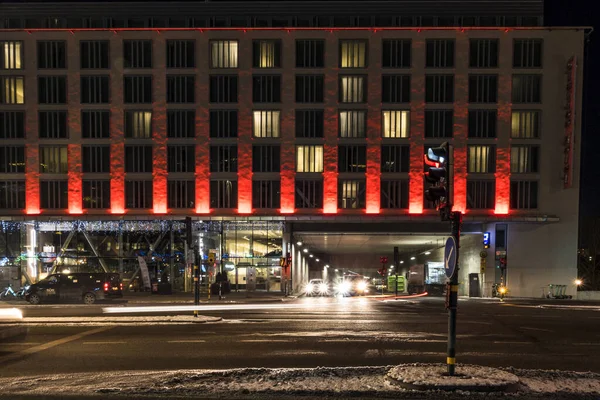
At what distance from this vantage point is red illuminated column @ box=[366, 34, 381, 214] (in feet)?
134

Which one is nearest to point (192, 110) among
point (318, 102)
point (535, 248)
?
point (318, 102)

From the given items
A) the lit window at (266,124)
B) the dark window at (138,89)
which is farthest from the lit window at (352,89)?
the dark window at (138,89)

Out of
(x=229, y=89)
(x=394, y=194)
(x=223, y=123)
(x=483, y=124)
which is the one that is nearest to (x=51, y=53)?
(x=229, y=89)

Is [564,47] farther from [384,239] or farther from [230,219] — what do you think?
[230,219]

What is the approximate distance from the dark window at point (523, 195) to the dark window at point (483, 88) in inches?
286

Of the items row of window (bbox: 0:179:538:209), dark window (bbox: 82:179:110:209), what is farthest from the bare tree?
dark window (bbox: 82:179:110:209)

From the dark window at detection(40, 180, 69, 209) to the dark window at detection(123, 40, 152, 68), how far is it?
36.6 feet

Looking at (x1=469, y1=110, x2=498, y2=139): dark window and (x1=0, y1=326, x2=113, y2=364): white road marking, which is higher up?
(x1=469, y1=110, x2=498, y2=139): dark window

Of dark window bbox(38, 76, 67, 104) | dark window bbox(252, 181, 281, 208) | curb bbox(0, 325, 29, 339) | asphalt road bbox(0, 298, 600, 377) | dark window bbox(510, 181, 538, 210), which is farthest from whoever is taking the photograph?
dark window bbox(38, 76, 67, 104)

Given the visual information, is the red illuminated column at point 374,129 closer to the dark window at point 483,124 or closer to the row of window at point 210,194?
the row of window at point 210,194

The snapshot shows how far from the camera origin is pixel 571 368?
35.6ft

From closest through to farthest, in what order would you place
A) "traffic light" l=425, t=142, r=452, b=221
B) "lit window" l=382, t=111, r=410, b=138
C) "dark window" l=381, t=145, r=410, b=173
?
"traffic light" l=425, t=142, r=452, b=221, "dark window" l=381, t=145, r=410, b=173, "lit window" l=382, t=111, r=410, b=138

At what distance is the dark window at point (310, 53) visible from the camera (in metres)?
41.1

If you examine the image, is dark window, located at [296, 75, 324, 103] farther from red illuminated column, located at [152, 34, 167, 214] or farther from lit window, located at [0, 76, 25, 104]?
lit window, located at [0, 76, 25, 104]
